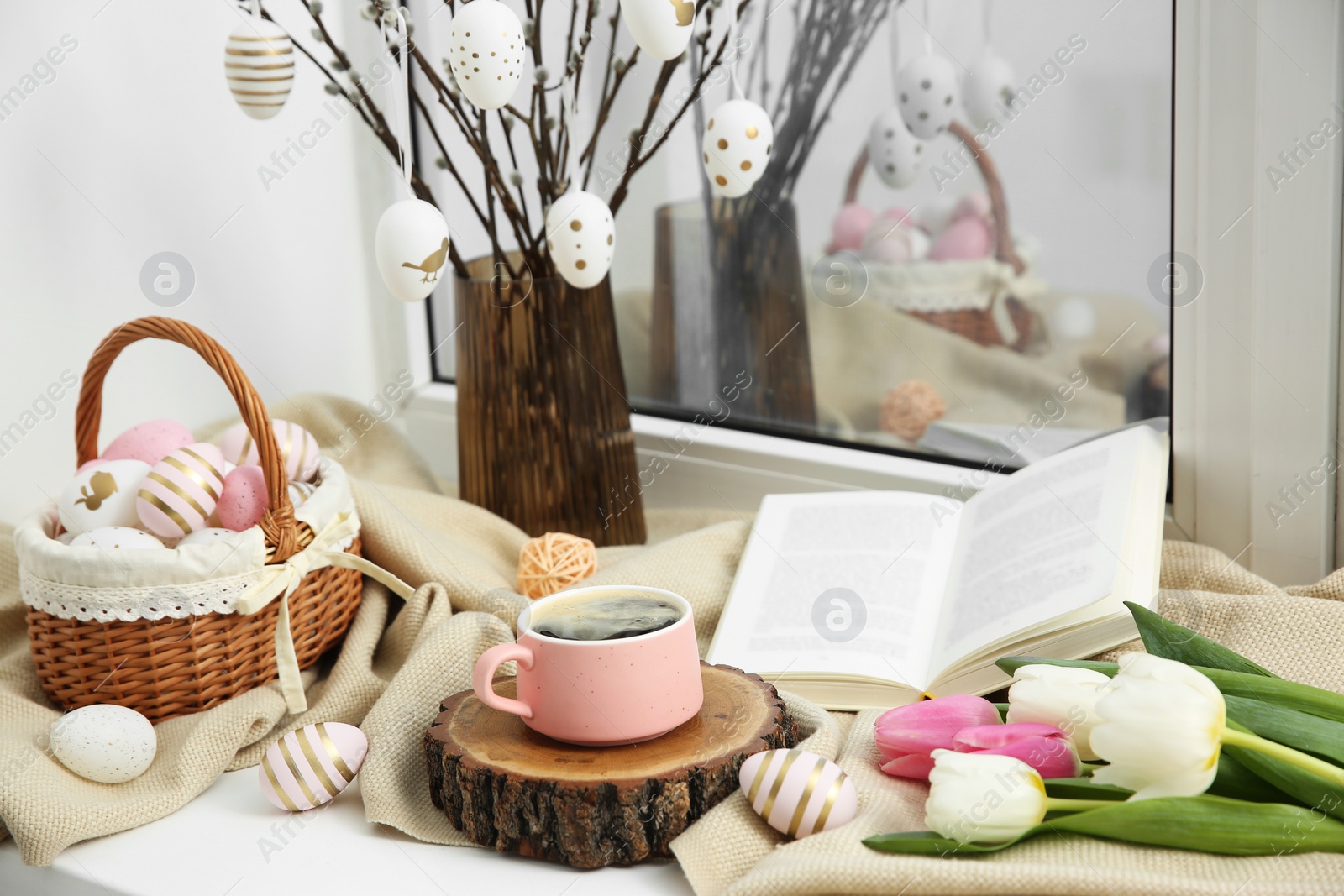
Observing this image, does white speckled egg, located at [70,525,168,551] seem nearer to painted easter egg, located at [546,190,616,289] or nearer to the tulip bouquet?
painted easter egg, located at [546,190,616,289]

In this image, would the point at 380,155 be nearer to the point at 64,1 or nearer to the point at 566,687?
the point at 64,1

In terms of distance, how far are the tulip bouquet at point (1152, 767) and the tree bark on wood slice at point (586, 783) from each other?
106 mm

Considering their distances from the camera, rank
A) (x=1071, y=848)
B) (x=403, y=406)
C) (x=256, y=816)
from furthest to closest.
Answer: (x=403, y=406) < (x=256, y=816) < (x=1071, y=848)

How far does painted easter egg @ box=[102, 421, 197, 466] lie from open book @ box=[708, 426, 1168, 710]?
1.46ft

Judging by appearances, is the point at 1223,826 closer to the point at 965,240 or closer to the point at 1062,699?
the point at 1062,699

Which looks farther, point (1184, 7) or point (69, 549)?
point (1184, 7)

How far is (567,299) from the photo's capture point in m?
1.03

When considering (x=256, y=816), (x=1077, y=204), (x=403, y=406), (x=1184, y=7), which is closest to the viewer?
(x=256, y=816)

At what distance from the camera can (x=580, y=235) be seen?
89 cm

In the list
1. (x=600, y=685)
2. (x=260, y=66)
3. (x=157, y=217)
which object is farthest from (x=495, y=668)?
(x=157, y=217)

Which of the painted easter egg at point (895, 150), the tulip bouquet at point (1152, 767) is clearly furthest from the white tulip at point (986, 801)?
the painted easter egg at point (895, 150)

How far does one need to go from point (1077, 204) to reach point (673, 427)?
482mm

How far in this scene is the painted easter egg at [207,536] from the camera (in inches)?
30.6

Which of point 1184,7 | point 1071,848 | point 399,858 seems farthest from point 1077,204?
point 399,858
